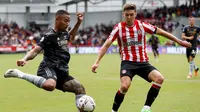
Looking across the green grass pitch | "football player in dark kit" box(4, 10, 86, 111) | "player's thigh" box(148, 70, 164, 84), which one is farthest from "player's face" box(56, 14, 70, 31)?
the green grass pitch

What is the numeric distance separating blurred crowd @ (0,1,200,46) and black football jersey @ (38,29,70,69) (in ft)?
144

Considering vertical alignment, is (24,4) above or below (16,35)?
above

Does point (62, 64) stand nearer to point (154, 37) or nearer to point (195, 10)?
point (154, 37)

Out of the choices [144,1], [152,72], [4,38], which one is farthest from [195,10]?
[152,72]

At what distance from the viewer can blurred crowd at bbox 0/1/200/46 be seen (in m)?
54.7

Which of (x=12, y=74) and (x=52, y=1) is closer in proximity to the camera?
(x=12, y=74)

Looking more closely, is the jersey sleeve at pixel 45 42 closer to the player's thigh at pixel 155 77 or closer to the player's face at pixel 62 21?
the player's face at pixel 62 21

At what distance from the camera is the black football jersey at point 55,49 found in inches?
359

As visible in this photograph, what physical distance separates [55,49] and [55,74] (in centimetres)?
49

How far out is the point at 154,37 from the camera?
115ft

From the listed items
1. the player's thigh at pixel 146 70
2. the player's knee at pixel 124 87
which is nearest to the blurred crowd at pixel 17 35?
the player's thigh at pixel 146 70

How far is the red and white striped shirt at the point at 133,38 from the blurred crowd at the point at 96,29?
43202mm

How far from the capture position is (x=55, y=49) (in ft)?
30.1

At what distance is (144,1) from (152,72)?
1997 inches
